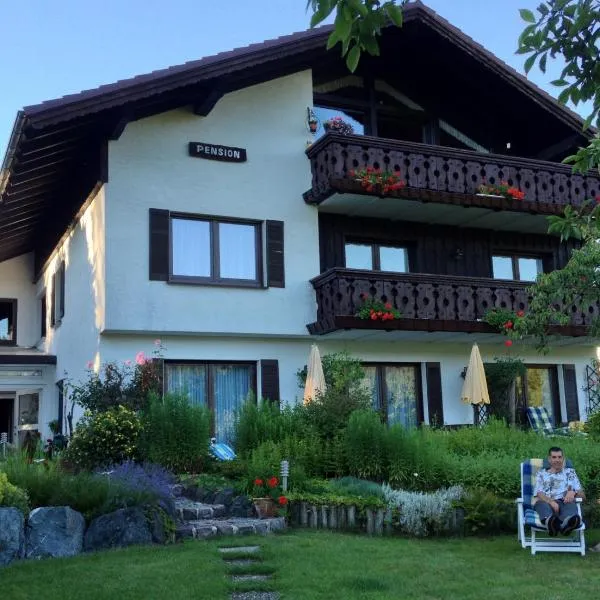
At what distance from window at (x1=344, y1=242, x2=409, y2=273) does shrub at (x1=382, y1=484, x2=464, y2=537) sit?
759 cm

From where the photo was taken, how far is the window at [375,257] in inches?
651

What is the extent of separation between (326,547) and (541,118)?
13789 millimetres

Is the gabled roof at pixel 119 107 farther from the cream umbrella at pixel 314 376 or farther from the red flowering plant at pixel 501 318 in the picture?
the red flowering plant at pixel 501 318

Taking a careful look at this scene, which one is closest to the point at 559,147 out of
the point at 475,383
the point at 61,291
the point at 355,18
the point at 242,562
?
the point at 475,383

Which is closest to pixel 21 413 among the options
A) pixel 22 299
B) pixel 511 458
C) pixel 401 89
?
pixel 22 299

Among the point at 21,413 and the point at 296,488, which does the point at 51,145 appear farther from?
the point at 21,413

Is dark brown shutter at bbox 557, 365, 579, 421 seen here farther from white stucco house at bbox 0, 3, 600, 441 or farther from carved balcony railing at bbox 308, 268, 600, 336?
carved balcony railing at bbox 308, 268, 600, 336

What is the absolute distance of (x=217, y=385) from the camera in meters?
14.7

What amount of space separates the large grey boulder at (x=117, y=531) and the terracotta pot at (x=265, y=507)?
1.57m

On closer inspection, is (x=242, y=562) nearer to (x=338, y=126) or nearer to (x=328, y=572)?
(x=328, y=572)

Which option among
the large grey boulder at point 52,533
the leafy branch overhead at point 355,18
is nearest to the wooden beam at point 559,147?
the large grey boulder at point 52,533

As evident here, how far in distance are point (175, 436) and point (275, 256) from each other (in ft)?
15.0

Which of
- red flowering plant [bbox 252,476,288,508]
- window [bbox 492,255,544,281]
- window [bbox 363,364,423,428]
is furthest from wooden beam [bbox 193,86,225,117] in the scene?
red flowering plant [bbox 252,476,288,508]

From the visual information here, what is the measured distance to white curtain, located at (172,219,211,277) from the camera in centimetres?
1450
